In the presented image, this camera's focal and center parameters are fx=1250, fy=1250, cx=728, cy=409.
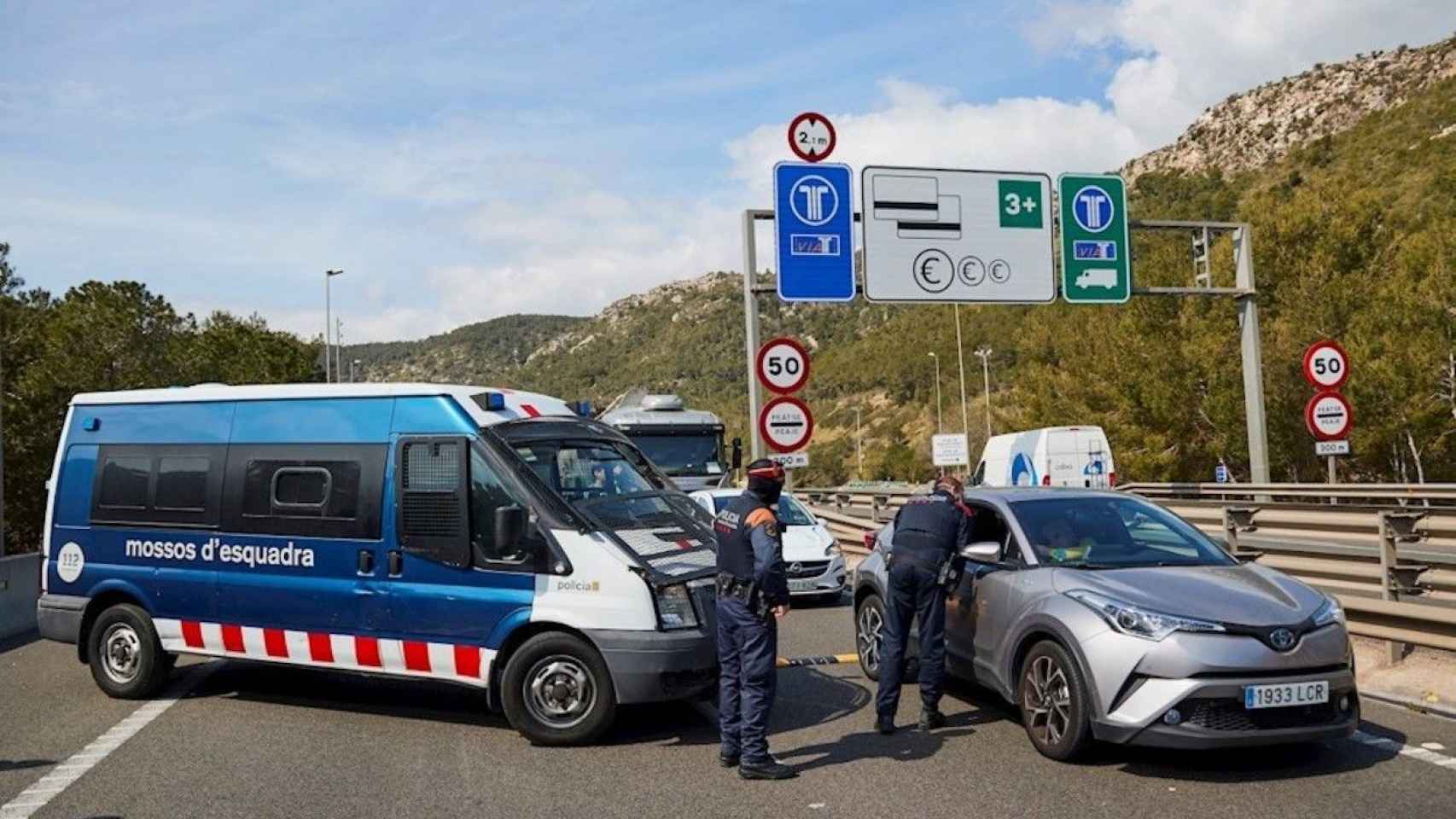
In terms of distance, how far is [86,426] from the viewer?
388 inches

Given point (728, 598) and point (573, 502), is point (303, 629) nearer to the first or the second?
point (573, 502)

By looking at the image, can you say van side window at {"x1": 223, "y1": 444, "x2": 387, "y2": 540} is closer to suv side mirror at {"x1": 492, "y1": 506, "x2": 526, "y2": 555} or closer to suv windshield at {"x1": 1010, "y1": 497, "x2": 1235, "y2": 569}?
suv side mirror at {"x1": 492, "y1": 506, "x2": 526, "y2": 555}

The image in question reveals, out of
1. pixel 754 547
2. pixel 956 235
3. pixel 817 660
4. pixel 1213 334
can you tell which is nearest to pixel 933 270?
pixel 956 235

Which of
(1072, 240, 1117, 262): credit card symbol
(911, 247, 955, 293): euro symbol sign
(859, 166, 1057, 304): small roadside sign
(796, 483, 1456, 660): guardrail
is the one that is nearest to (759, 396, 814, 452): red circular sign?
(859, 166, 1057, 304): small roadside sign

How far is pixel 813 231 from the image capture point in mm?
17875

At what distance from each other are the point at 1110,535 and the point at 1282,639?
1565mm

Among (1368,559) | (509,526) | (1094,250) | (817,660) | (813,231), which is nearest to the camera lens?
(509,526)

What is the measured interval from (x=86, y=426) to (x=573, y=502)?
4.51m

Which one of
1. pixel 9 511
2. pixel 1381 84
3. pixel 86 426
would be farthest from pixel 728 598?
pixel 1381 84

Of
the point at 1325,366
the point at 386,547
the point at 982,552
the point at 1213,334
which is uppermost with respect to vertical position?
the point at 1213,334

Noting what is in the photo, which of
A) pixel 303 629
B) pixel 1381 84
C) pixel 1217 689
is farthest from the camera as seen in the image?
pixel 1381 84

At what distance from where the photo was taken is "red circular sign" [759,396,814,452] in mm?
16516

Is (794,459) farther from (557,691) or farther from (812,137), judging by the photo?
(557,691)

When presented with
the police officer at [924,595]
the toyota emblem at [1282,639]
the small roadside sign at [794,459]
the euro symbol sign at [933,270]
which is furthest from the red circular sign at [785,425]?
the toyota emblem at [1282,639]
